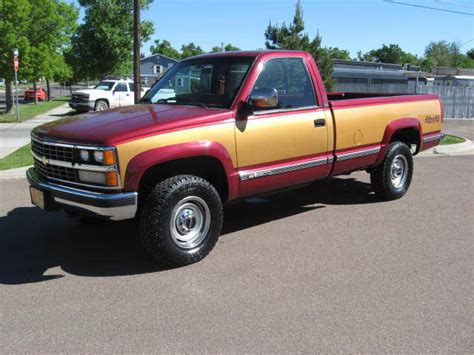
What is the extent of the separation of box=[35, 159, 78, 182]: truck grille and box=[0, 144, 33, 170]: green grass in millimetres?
5034

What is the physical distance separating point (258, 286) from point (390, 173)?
3.51 m

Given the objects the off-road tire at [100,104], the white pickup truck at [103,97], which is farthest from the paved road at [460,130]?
the off-road tire at [100,104]

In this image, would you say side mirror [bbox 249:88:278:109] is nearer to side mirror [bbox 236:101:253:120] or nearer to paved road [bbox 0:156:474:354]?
side mirror [bbox 236:101:253:120]

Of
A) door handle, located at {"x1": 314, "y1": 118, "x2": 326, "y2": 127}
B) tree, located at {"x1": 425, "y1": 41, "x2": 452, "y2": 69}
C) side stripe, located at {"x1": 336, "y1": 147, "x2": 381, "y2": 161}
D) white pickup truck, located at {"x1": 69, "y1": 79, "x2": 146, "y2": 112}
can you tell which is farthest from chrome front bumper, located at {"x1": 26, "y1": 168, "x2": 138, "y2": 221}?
tree, located at {"x1": 425, "y1": 41, "x2": 452, "y2": 69}

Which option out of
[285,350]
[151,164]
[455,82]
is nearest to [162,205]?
[151,164]

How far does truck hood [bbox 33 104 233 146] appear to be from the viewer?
14.0ft

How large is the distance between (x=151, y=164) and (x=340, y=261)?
6.65 feet

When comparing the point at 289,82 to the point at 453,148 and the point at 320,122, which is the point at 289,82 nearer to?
the point at 320,122

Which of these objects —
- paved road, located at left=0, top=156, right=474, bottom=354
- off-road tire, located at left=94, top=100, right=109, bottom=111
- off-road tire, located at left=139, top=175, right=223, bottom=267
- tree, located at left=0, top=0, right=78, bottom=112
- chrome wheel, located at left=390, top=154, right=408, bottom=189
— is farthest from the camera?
off-road tire, located at left=94, top=100, right=109, bottom=111

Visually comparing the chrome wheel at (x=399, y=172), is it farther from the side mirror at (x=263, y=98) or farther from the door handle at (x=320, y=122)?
the side mirror at (x=263, y=98)

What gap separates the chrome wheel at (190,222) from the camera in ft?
15.1

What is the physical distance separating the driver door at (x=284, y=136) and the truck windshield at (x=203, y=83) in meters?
0.26

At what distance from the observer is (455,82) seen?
47375 millimetres

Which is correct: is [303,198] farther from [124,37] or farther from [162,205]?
[124,37]
